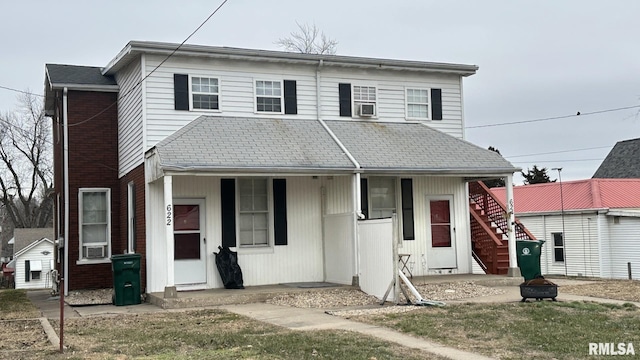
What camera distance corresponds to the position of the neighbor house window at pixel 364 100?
19.4 meters

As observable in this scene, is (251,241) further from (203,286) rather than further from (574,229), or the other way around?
(574,229)

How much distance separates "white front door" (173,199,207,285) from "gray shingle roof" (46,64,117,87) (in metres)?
5.30

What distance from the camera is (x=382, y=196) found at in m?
19.1

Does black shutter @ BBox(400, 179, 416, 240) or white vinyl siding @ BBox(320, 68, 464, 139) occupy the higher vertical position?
white vinyl siding @ BBox(320, 68, 464, 139)

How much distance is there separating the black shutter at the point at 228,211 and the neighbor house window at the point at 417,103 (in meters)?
5.80

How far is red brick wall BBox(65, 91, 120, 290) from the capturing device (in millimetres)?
19828

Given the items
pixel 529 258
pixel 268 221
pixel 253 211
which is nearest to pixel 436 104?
pixel 529 258

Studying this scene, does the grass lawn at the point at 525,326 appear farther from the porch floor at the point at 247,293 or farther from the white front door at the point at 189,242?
the white front door at the point at 189,242

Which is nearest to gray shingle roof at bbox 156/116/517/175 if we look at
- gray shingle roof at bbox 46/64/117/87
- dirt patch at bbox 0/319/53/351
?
dirt patch at bbox 0/319/53/351

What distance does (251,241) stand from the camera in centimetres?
1770

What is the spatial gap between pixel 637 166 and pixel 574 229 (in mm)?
10050

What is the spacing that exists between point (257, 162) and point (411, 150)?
4397mm

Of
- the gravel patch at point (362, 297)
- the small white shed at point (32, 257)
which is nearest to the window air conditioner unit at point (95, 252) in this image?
the gravel patch at point (362, 297)

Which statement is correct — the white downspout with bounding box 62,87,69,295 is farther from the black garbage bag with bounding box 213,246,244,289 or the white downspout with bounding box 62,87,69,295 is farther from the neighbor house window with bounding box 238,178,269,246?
the neighbor house window with bounding box 238,178,269,246
